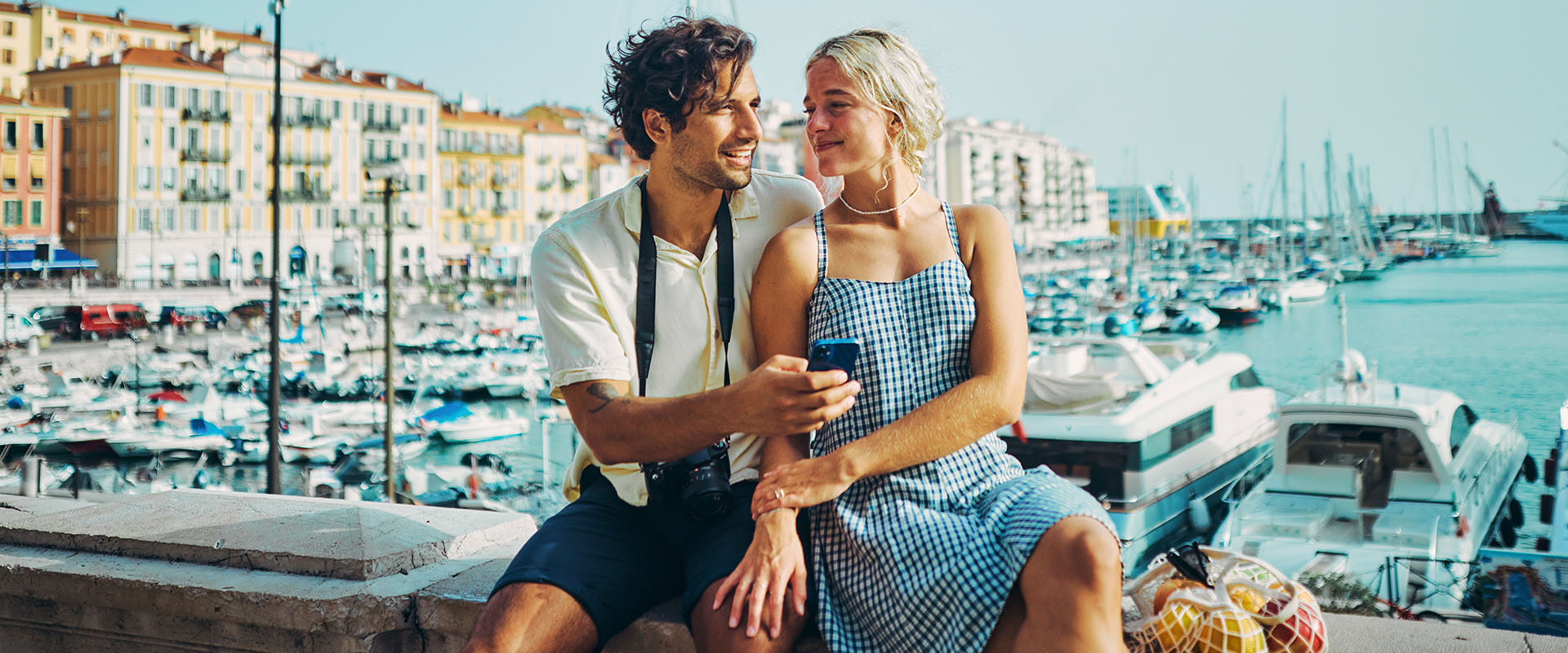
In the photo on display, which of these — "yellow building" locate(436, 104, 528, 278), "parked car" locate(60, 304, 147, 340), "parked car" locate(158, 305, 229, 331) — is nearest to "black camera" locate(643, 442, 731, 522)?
"parked car" locate(60, 304, 147, 340)

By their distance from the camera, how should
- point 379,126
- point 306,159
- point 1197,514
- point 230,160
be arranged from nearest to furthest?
point 1197,514 < point 230,160 < point 306,159 < point 379,126

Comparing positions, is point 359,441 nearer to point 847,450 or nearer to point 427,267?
point 847,450

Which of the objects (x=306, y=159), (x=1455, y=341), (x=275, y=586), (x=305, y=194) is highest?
(x=306, y=159)

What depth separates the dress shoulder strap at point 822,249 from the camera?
85.7 inches

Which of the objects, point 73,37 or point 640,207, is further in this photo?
point 73,37

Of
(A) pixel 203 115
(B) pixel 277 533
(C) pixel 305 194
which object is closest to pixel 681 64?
(B) pixel 277 533

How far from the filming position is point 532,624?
196 cm

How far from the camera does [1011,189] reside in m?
116

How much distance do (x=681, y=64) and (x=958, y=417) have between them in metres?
0.79

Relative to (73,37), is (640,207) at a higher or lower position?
lower

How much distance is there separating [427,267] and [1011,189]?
222ft

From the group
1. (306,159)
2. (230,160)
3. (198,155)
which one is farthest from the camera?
(306,159)

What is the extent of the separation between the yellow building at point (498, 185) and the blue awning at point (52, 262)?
16652 millimetres

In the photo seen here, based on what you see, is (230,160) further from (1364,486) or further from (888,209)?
(888,209)
